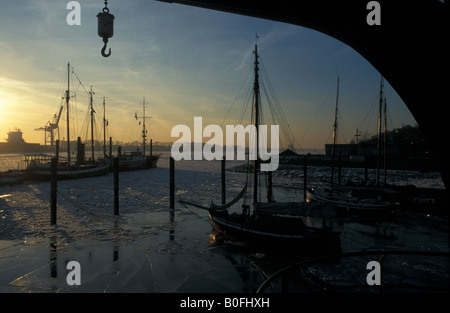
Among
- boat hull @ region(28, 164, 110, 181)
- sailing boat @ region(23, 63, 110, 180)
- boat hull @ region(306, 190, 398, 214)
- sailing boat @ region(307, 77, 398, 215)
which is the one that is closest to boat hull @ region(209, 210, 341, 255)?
sailing boat @ region(307, 77, 398, 215)

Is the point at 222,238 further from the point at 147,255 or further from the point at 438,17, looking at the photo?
the point at 438,17

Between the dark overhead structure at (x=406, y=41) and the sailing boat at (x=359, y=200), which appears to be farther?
the sailing boat at (x=359, y=200)

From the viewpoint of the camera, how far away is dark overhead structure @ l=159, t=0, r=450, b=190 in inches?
126

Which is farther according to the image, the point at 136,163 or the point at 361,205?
the point at 136,163

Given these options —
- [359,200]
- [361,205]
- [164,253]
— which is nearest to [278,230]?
[164,253]

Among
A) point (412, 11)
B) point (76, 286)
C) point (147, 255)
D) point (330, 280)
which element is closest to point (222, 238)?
point (147, 255)

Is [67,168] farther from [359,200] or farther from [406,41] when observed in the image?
[406,41]

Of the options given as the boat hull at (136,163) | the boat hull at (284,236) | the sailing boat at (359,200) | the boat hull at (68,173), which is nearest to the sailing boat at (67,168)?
the boat hull at (68,173)

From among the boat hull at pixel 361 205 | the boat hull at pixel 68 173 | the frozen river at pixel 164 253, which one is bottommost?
the frozen river at pixel 164 253

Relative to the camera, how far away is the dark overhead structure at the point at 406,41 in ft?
10.5

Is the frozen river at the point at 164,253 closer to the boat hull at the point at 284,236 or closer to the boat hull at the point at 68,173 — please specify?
the boat hull at the point at 284,236

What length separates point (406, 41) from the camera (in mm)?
3354
